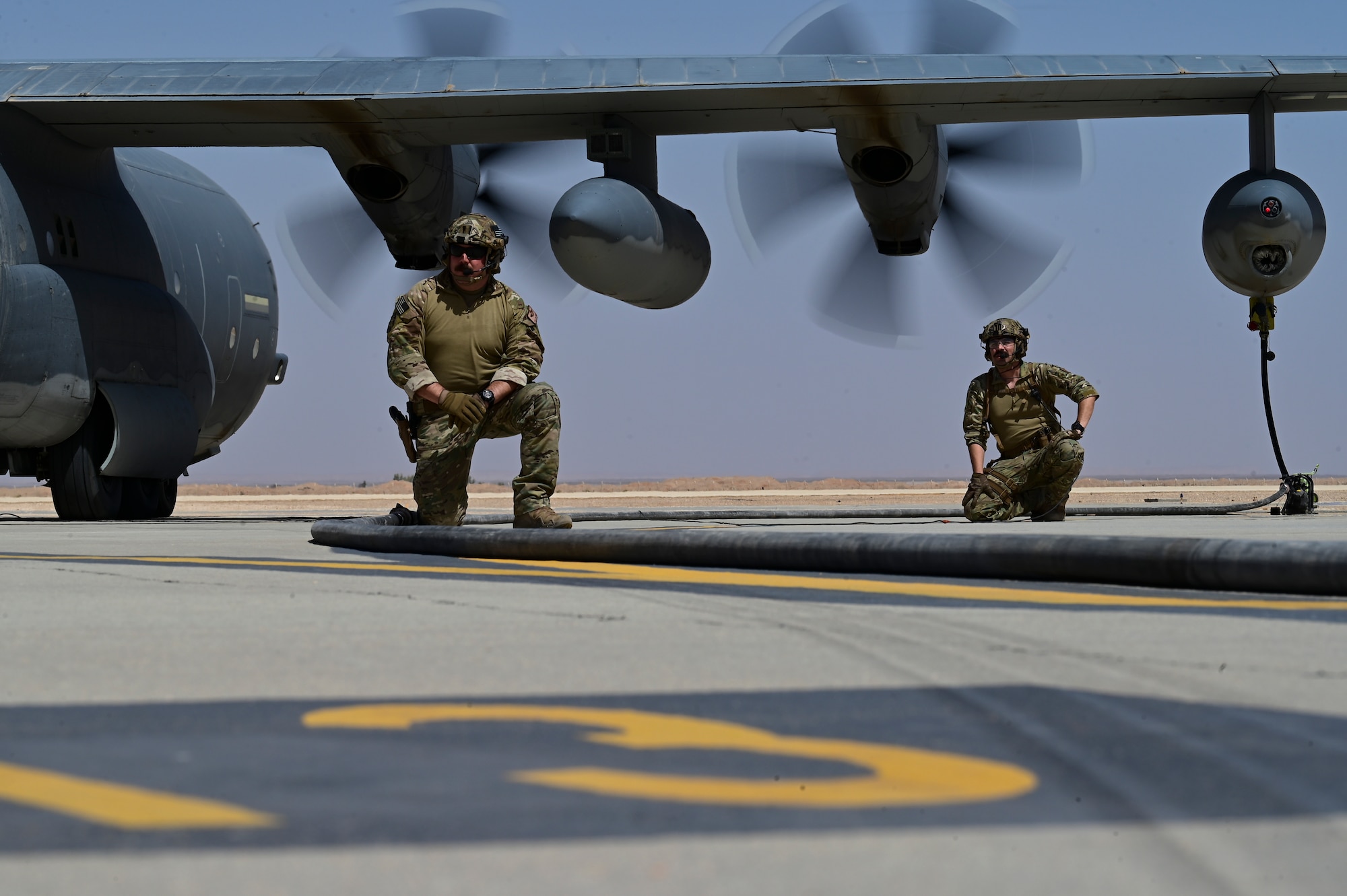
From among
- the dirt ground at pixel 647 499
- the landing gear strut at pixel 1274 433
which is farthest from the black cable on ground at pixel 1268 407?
the dirt ground at pixel 647 499

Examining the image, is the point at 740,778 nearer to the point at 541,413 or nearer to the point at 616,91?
the point at 541,413

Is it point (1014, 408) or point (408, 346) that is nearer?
point (408, 346)

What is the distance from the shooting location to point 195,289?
15.4 m

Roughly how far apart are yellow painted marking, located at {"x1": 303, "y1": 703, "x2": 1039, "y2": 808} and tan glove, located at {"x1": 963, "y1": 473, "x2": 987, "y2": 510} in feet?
29.5

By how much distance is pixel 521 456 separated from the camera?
8.51 m

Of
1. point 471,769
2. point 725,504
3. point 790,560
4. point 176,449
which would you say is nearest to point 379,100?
point 176,449

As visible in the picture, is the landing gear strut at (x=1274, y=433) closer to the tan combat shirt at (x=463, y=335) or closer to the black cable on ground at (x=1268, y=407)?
the black cable on ground at (x=1268, y=407)

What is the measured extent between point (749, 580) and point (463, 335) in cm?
362

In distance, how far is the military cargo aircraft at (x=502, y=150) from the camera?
11930mm

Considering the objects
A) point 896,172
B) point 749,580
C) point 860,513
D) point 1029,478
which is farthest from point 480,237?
point 860,513

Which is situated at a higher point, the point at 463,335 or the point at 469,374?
the point at 463,335

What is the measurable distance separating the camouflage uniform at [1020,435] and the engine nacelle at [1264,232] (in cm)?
246

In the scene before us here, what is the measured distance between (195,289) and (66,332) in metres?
2.84

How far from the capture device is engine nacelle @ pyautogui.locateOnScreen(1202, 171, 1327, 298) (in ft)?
39.7
